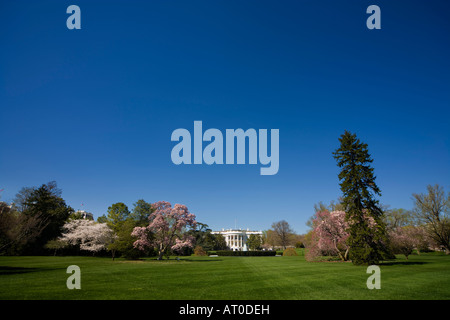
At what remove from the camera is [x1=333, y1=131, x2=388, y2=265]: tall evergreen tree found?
25281 mm

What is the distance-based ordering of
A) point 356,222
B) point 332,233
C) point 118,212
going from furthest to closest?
1. point 118,212
2. point 332,233
3. point 356,222

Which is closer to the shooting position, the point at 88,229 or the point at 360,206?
the point at 360,206

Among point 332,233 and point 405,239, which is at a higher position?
point 332,233

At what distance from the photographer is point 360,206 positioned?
27000 millimetres

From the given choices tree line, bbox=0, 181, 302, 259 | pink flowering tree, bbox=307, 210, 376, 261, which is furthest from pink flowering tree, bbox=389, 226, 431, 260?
tree line, bbox=0, 181, 302, 259

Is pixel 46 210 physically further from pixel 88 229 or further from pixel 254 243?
pixel 254 243

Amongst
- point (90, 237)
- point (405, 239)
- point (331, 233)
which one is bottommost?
point (90, 237)

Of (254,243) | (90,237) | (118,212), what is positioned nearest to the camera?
(90,237)

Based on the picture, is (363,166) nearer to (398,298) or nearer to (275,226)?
(398,298)

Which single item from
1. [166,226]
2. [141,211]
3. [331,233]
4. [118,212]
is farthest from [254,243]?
[166,226]

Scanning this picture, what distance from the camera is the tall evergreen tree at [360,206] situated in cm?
2528

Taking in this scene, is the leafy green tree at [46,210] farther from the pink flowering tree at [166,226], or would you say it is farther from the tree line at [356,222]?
the tree line at [356,222]

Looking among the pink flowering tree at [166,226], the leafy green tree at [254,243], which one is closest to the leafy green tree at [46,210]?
the pink flowering tree at [166,226]
